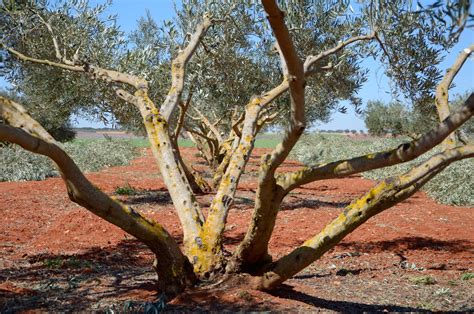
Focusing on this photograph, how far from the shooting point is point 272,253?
750cm

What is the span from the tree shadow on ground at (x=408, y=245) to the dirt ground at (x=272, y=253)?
0.02m

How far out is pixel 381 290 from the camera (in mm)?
5766

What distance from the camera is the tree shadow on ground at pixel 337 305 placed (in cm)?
488

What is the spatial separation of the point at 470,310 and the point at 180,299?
2767mm

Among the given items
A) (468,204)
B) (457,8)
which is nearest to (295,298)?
(457,8)

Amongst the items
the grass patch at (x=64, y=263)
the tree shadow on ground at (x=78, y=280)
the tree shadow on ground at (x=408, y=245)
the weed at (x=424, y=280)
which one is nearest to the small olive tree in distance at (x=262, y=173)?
the tree shadow on ground at (x=78, y=280)

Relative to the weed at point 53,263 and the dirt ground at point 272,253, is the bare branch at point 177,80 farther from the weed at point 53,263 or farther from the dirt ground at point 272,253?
the weed at point 53,263

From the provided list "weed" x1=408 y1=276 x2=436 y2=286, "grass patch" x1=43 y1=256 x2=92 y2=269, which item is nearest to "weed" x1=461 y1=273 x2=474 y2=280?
"weed" x1=408 y1=276 x2=436 y2=286

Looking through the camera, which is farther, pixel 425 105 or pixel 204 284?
pixel 425 105

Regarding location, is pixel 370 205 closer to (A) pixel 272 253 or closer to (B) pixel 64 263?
(A) pixel 272 253

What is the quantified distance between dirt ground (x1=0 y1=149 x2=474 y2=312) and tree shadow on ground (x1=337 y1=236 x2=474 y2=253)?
0.05 feet

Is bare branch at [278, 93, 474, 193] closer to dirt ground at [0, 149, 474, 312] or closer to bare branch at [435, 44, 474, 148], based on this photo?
bare branch at [435, 44, 474, 148]

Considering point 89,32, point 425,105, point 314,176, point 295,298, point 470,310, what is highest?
point 89,32

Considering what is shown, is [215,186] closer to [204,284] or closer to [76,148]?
[204,284]
